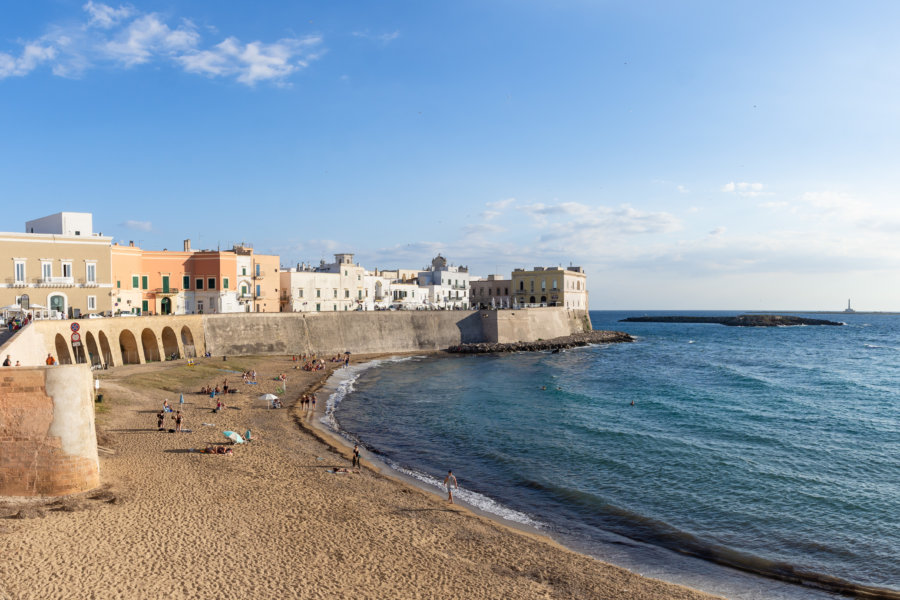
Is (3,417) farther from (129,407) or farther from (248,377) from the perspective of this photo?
(248,377)

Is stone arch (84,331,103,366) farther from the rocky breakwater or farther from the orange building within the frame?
the rocky breakwater

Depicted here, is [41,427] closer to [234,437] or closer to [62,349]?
[234,437]

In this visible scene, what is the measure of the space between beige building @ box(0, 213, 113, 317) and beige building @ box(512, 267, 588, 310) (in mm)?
52812

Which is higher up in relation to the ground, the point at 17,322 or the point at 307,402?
the point at 17,322

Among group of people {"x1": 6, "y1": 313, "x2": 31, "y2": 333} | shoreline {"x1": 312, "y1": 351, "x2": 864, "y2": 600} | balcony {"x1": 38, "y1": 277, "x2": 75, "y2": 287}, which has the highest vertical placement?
balcony {"x1": 38, "y1": 277, "x2": 75, "y2": 287}

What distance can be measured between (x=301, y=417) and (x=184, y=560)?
16.5m

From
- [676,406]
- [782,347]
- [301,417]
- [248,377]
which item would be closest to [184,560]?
[301,417]

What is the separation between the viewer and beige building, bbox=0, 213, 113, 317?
3491 cm

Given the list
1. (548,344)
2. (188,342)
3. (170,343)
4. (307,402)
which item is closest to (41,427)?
(307,402)

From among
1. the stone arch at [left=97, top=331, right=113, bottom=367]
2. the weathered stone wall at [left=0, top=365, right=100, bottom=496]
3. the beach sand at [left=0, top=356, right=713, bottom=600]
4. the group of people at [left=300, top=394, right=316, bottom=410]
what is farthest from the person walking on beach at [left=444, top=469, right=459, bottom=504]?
the stone arch at [left=97, top=331, right=113, bottom=367]

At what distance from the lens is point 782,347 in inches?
3135

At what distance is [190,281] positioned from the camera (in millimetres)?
51219

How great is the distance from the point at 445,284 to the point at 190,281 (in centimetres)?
4142

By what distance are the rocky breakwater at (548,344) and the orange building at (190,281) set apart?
2142 cm
